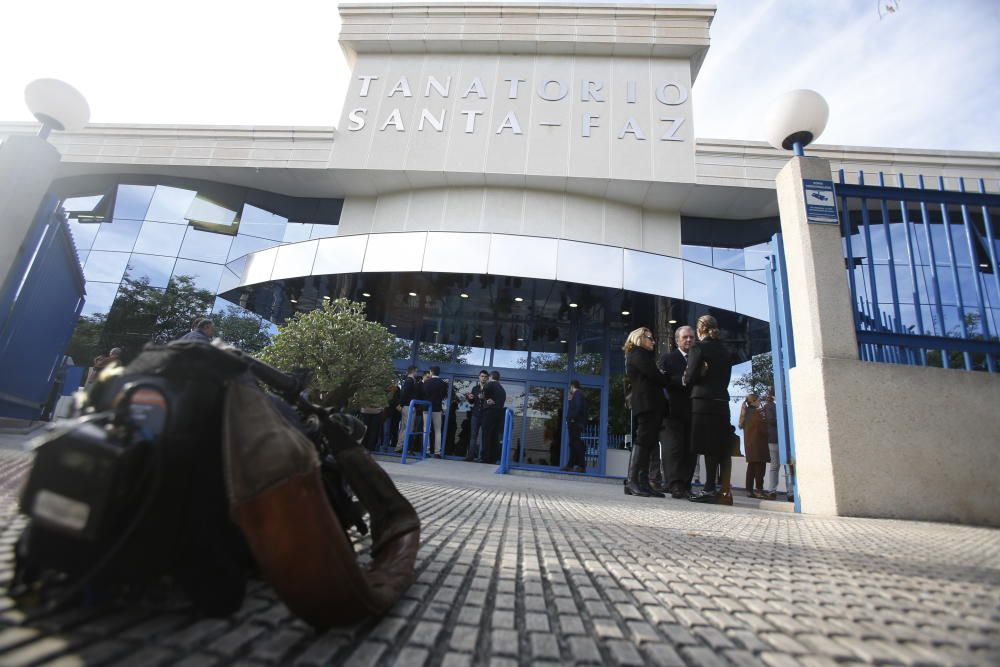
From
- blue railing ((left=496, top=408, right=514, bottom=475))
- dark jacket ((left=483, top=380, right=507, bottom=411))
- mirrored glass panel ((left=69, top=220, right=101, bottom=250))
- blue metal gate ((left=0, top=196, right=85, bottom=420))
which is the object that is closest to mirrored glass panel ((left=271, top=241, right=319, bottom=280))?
blue metal gate ((left=0, top=196, right=85, bottom=420))

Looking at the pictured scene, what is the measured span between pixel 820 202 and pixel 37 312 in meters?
8.46

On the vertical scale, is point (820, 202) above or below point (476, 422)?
above

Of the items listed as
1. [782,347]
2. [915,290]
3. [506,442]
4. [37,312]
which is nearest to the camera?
[915,290]

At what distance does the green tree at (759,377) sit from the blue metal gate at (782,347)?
8.83 meters

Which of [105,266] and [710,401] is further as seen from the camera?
[105,266]

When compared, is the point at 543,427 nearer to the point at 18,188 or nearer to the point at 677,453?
the point at 677,453

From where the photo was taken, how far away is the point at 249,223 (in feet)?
48.4

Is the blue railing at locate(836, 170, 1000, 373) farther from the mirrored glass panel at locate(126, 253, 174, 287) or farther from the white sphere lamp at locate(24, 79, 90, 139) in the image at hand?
Result: the mirrored glass panel at locate(126, 253, 174, 287)

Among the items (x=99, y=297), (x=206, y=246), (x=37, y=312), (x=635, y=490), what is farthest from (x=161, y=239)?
(x=635, y=490)

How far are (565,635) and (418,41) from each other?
17755 millimetres

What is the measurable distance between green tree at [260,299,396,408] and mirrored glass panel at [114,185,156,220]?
11055mm

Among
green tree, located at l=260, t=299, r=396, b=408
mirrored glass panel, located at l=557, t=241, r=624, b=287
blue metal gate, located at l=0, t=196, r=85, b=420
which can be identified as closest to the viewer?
blue metal gate, located at l=0, t=196, r=85, b=420

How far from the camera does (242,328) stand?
1370 cm

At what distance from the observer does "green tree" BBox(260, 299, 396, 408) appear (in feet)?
26.9
